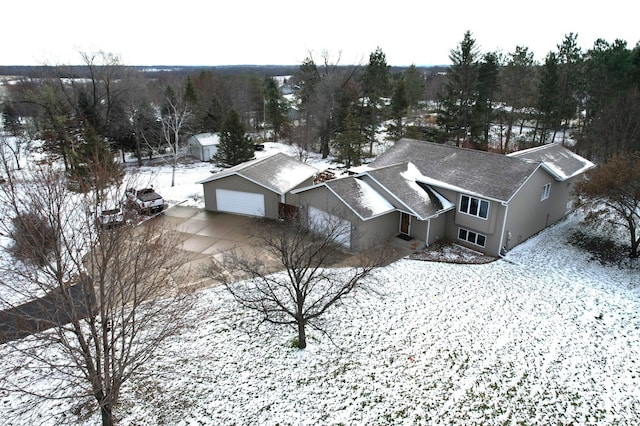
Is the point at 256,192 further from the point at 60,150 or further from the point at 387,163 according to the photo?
the point at 60,150

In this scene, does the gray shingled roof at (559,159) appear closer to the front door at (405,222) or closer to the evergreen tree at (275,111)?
the front door at (405,222)

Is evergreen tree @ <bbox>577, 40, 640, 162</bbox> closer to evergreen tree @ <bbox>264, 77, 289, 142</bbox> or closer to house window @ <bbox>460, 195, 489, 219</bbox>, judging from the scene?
house window @ <bbox>460, 195, 489, 219</bbox>

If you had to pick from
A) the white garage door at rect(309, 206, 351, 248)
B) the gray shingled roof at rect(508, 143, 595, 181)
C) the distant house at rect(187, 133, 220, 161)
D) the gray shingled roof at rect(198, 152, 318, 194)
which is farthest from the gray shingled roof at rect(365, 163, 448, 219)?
the distant house at rect(187, 133, 220, 161)

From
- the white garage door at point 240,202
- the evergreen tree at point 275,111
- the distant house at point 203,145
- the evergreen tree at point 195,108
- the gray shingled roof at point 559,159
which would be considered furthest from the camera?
Result: the evergreen tree at point 275,111

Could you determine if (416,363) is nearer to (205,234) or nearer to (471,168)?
(471,168)

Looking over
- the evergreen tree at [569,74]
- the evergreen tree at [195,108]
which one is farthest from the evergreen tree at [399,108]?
the evergreen tree at [195,108]

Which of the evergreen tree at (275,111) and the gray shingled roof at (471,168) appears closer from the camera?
the gray shingled roof at (471,168)

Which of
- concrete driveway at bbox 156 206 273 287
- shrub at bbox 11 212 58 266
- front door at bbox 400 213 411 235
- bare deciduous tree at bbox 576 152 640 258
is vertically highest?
shrub at bbox 11 212 58 266
